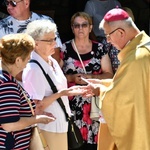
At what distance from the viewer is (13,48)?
3.47m

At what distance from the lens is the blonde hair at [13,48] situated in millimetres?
3471

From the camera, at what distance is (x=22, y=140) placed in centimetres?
355

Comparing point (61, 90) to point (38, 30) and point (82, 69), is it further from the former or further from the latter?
point (82, 69)

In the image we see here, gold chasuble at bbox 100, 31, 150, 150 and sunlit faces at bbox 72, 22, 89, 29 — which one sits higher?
sunlit faces at bbox 72, 22, 89, 29

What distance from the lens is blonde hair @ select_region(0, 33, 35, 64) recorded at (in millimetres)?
3471

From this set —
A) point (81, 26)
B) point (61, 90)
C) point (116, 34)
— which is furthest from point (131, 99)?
point (81, 26)

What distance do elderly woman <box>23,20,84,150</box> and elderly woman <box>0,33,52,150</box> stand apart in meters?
0.50

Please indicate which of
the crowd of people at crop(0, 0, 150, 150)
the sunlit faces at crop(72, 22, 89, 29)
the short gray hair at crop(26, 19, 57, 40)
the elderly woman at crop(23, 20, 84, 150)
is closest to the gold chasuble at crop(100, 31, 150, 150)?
the crowd of people at crop(0, 0, 150, 150)

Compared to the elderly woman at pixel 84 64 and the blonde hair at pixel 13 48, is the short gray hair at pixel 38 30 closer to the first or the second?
the blonde hair at pixel 13 48

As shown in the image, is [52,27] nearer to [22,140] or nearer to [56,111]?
[56,111]

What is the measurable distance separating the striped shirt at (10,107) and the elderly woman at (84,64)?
162cm

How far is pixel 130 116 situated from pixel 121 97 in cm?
17

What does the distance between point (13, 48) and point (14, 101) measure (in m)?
0.38

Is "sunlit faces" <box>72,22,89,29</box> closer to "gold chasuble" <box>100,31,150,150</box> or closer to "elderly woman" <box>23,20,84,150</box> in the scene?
"elderly woman" <box>23,20,84,150</box>
